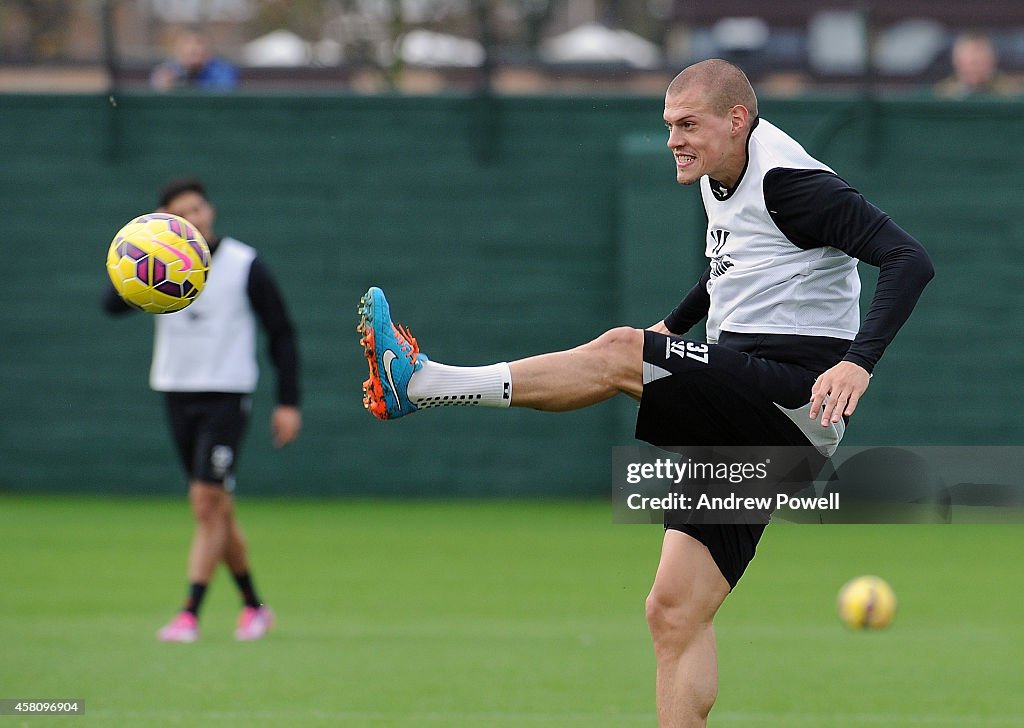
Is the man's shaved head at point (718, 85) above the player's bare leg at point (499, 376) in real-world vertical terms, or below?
above

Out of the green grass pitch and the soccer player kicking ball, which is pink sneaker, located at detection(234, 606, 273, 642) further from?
the soccer player kicking ball

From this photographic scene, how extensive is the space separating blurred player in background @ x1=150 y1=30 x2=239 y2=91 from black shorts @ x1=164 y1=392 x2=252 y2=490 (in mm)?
6380

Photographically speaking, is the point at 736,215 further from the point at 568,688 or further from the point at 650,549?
the point at 650,549

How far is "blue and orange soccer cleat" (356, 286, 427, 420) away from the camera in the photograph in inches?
211

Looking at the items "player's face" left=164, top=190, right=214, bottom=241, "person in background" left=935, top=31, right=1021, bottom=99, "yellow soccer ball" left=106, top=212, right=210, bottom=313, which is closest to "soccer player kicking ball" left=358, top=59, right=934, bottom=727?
"yellow soccer ball" left=106, top=212, right=210, bottom=313

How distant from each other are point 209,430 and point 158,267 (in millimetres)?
3199

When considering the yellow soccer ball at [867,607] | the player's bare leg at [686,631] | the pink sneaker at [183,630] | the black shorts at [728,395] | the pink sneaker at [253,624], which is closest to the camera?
the black shorts at [728,395]

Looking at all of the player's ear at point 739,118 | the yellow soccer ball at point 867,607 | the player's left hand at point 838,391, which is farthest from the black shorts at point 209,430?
the player's left hand at point 838,391

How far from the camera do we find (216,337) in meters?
9.68

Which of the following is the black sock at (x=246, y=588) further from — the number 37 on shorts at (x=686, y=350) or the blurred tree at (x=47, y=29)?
the blurred tree at (x=47, y=29)

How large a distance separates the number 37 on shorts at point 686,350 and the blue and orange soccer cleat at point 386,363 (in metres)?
0.81

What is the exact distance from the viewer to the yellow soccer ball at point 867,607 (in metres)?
9.77

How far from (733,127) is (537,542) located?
766cm

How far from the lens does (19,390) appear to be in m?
15.4
